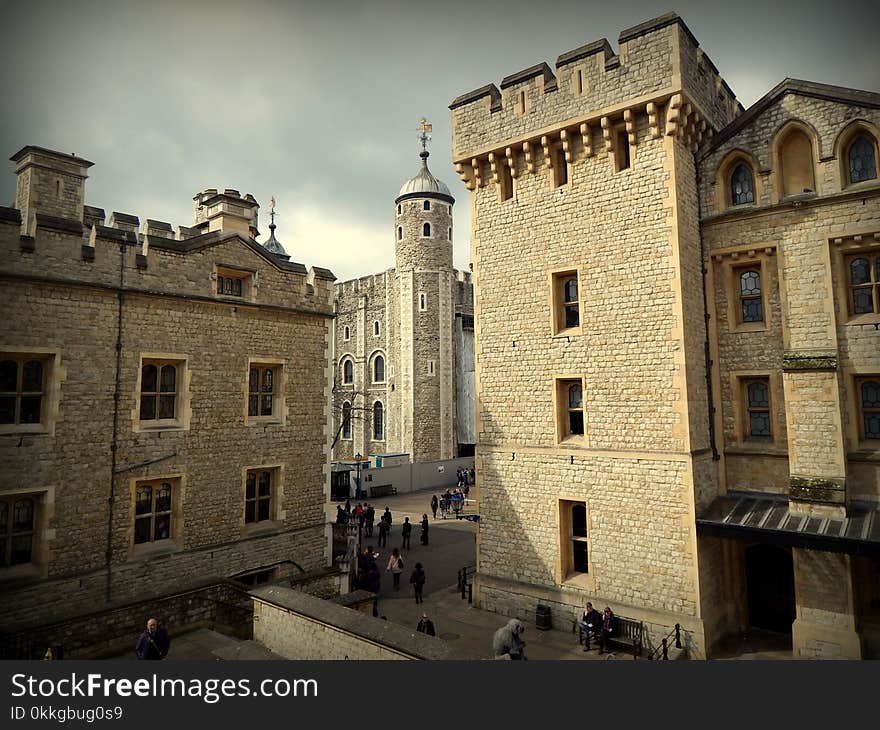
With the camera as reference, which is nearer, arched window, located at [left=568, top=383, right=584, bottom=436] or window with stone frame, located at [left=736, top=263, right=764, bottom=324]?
window with stone frame, located at [left=736, top=263, right=764, bottom=324]

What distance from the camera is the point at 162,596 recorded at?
11.6m

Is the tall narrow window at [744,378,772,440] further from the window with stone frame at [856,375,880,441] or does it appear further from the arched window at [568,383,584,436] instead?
the arched window at [568,383,584,436]

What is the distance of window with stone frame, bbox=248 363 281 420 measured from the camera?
46.5 ft

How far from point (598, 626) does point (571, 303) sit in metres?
7.22

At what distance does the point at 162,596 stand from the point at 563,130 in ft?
45.7

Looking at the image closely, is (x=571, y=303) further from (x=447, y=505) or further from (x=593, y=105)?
(x=447, y=505)

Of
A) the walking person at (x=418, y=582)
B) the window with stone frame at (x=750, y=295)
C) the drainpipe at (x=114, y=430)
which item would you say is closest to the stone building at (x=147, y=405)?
the drainpipe at (x=114, y=430)

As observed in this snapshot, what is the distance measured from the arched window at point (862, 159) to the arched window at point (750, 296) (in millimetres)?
2540

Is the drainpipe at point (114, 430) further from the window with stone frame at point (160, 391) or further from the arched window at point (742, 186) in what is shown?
the arched window at point (742, 186)

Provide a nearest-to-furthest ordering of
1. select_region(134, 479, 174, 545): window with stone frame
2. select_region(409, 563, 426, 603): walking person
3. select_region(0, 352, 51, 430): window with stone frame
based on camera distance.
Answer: select_region(0, 352, 51, 430): window with stone frame → select_region(134, 479, 174, 545): window with stone frame → select_region(409, 563, 426, 603): walking person

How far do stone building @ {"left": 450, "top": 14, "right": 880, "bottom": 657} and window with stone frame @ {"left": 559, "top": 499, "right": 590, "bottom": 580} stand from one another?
0.20 feet

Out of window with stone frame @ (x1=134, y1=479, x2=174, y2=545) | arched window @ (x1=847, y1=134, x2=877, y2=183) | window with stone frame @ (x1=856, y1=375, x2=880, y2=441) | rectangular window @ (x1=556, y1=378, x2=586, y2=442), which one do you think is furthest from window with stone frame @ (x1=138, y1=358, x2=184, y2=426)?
arched window @ (x1=847, y1=134, x2=877, y2=183)

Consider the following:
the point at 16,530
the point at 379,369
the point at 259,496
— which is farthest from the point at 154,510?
the point at 379,369

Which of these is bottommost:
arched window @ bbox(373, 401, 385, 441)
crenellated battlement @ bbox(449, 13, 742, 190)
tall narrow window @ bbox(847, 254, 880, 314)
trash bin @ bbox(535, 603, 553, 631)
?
trash bin @ bbox(535, 603, 553, 631)
